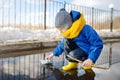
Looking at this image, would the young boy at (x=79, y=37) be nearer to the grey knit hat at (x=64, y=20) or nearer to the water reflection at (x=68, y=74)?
the grey knit hat at (x=64, y=20)

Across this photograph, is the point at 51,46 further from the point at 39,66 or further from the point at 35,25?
the point at 35,25

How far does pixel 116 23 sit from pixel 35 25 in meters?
11.9

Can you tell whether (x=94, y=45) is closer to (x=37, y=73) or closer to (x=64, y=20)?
(x=64, y=20)

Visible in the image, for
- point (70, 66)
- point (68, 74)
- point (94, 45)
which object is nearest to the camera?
point (94, 45)

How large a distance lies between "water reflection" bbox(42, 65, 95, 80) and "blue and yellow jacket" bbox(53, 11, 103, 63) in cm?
21

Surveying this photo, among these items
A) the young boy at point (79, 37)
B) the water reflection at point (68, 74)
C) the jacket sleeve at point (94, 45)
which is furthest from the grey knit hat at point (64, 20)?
the water reflection at point (68, 74)

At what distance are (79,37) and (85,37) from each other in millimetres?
74

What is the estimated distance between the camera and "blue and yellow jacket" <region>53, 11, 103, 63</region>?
129 inches

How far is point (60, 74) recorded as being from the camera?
11.1 feet

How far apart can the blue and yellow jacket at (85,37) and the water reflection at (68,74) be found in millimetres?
213

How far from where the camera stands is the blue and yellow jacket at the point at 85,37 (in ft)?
10.8

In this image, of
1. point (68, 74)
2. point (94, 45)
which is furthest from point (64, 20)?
point (68, 74)

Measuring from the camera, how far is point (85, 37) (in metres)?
3.45

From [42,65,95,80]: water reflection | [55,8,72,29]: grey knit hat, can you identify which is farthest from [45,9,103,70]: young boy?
[42,65,95,80]: water reflection
